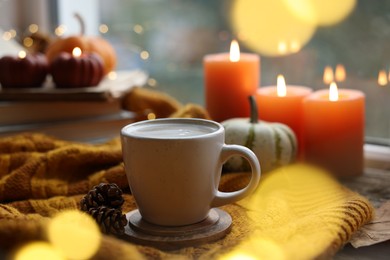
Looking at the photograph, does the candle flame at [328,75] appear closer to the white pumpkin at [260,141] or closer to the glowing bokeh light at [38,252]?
the white pumpkin at [260,141]

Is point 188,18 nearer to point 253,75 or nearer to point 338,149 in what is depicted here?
point 253,75

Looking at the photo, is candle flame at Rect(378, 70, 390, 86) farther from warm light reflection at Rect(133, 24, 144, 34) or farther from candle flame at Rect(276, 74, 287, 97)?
warm light reflection at Rect(133, 24, 144, 34)

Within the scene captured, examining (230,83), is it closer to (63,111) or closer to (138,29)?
(63,111)

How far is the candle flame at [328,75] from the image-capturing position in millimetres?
1026

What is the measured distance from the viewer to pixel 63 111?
3.29ft

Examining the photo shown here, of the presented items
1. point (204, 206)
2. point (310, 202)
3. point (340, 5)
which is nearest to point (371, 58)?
point (340, 5)

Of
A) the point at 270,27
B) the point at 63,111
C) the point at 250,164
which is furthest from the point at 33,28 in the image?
the point at 250,164

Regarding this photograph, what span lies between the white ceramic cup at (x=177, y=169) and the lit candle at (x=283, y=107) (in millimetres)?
289

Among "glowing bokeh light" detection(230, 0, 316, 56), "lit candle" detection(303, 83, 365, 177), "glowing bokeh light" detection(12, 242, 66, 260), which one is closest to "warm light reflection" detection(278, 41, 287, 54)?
"glowing bokeh light" detection(230, 0, 316, 56)

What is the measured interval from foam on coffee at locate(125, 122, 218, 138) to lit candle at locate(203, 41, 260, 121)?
309 mm

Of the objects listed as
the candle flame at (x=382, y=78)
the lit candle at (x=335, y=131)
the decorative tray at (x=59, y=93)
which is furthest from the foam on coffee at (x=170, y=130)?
the candle flame at (x=382, y=78)

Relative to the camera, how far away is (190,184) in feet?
1.90

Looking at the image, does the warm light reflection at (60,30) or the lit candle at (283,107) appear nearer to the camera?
the lit candle at (283,107)

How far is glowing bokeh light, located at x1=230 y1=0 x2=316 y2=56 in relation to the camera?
1076mm
